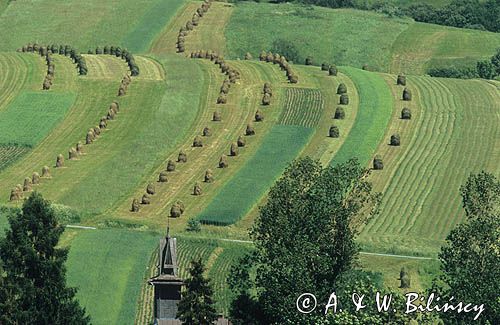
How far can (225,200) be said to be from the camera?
136 m

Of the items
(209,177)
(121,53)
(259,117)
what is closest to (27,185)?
(209,177)

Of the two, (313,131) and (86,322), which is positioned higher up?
(313,131)

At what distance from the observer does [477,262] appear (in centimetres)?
9769

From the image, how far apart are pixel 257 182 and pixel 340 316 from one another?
5318 cm

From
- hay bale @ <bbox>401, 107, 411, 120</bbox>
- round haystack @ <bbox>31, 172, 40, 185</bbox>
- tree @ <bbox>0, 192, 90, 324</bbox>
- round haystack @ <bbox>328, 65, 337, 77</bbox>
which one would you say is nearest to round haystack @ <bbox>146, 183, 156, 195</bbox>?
round haystack @ <bbox>31, 172, 40, 185</bbox>

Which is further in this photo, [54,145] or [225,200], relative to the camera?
[54,145]

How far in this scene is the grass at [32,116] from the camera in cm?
15462

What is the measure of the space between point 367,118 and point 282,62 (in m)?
25.0

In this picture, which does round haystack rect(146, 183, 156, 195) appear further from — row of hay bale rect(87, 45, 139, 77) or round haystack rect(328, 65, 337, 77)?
round haystack rect(328, 65, 337, 77)

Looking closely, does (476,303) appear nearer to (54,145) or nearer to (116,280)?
(116,280)

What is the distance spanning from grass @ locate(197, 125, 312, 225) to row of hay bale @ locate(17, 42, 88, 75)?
30.6 m

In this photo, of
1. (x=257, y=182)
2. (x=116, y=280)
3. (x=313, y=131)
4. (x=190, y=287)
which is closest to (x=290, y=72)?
(x=313, y=131)

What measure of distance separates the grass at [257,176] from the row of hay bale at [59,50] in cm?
3063

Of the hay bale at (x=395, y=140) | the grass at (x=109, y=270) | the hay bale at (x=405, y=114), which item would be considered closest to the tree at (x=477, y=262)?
the grass at (x=109, y=270)
